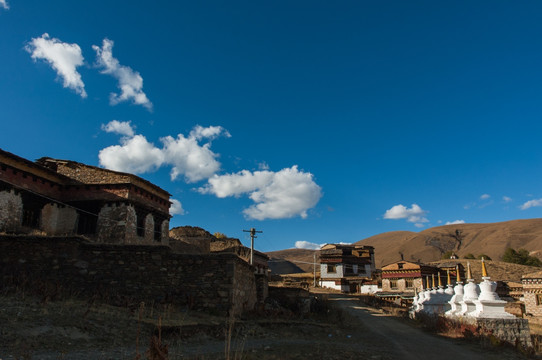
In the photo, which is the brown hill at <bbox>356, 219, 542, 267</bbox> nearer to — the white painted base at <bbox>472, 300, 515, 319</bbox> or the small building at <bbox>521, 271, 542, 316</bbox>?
the small building at <bbox>521, 271, 542, 316</bbox>

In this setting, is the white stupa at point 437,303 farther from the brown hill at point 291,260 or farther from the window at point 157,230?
the brown hill at point 291,260

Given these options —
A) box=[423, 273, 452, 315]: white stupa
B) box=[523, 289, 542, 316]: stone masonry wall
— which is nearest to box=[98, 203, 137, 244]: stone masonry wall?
box=[423, 273, 452, 315]: white stupa

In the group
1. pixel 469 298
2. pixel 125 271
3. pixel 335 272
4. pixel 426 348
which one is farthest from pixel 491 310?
pixel 335 272

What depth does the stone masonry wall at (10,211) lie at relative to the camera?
2064 cm

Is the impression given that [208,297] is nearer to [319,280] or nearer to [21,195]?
[21,195]

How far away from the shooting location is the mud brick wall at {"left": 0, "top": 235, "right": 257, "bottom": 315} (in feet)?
47.8

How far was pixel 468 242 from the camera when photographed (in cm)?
13038

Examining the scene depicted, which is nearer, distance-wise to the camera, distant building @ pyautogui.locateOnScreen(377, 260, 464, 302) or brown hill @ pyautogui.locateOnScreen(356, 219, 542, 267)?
distant building @ pyautogui.locateOnScreen(377, 260, 464, 302)

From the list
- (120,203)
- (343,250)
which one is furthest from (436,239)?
(120,203)

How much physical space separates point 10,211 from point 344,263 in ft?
170

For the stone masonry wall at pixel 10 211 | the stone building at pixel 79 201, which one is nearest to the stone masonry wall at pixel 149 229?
the stone building at pixel 79 201

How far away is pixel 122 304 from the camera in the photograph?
44.4 ft

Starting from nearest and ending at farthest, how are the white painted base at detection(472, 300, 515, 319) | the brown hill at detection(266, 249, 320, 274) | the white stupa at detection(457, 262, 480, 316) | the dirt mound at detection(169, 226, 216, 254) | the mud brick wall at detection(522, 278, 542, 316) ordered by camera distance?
the white painted base at detection(472, 300, 515, 319) < the white stupa at detection(457, 262, 480, 316) < the dirt mound at detection(169, 226, 216, 254) < the mud brick wall at detection(522, 278, 542, 316) < the brown hill at detection(266, 249, 320, 274)

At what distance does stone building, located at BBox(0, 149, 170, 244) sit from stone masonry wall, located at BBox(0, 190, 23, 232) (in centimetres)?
1
